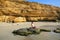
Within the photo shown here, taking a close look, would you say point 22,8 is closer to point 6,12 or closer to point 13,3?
point 13,3

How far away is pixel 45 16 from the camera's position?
51094mm

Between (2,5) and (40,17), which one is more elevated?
(2,5)

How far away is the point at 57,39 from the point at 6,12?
29500 millimetres

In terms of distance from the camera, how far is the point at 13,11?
1900 inches

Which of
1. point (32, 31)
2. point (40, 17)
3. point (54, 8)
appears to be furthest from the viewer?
point (54, 8)

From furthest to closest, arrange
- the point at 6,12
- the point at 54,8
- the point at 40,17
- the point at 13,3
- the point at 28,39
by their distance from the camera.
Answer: the point at 54,8
the point at 13,3
the point at 40,17
the point at 6,12
the point at 28,39

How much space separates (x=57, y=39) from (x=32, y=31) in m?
4.45

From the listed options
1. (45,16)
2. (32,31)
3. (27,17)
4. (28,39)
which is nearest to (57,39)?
(28,39)

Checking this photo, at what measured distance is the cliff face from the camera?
47.2 m

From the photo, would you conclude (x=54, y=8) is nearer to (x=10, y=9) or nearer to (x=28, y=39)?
(x=10, y=9)

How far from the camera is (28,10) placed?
50469mm

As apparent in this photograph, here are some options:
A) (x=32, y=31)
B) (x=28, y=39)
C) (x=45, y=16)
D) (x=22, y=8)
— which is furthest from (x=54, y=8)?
(x=28, y=39)

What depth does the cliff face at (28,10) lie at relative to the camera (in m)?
47.2

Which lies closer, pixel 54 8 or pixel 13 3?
pixel 13 3
